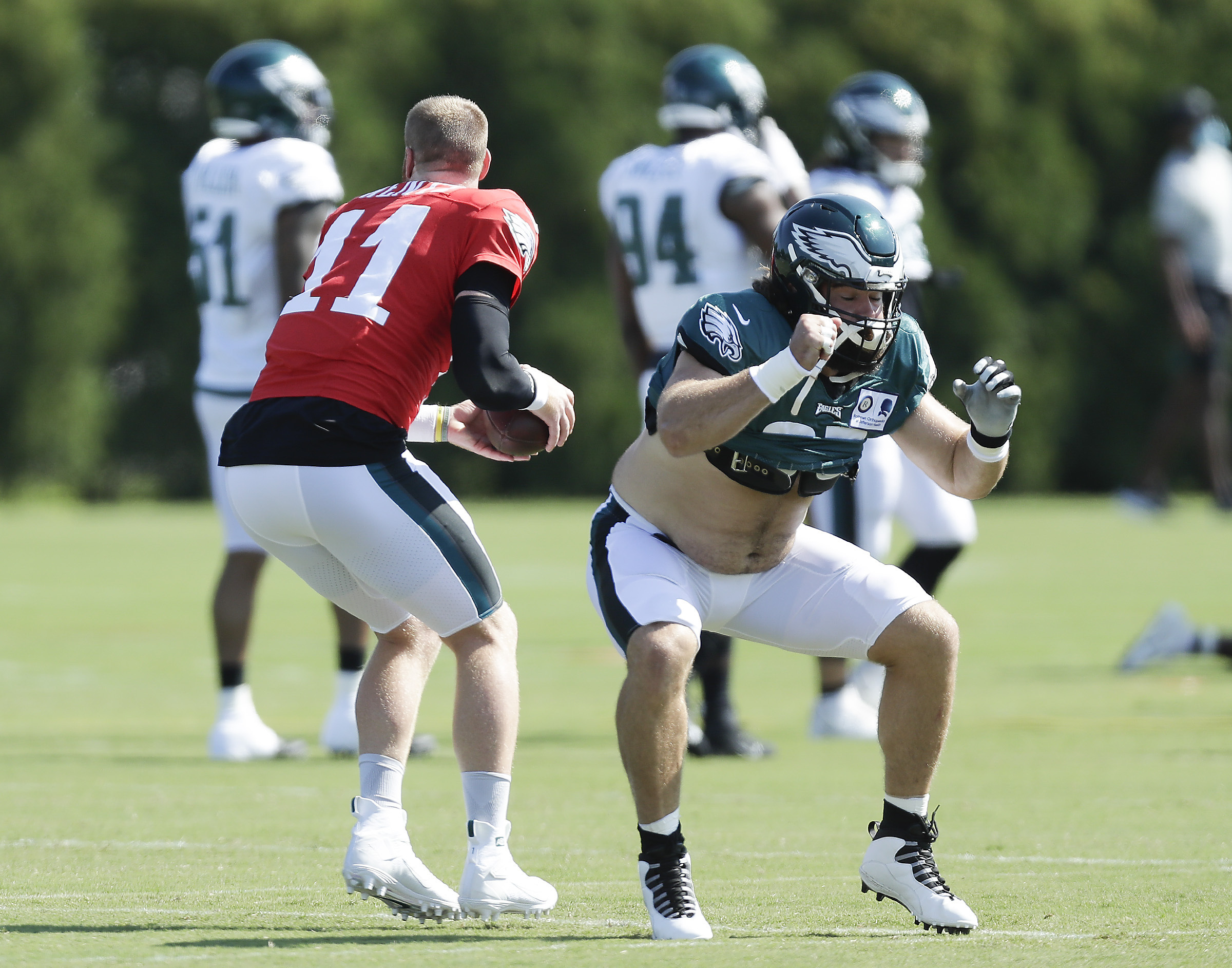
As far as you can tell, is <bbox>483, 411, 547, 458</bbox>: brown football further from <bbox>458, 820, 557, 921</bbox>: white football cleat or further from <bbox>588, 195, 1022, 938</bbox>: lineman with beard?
<bbox>458, 820, 557, 921</bbox>: white football cleat

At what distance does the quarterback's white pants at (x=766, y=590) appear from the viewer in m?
4.67

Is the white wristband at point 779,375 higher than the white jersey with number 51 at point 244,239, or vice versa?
the white wristband at point 779,375

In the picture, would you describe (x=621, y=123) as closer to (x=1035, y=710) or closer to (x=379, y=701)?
(x=1035, y=710)

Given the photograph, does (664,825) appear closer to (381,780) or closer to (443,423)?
(381,780)

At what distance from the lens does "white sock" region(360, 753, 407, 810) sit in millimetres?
4648

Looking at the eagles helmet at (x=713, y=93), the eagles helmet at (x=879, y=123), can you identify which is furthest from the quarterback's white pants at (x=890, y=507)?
the eagles helmet at (x=713, y=93)

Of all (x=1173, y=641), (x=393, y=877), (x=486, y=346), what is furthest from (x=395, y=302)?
(x=1173, y=641)

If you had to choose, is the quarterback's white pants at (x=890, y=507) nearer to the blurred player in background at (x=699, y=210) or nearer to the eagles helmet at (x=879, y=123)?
the blurred player in background at (x=699, y=210)

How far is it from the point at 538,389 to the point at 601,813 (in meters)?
2.02

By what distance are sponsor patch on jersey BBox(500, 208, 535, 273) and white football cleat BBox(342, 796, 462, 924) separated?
1.34m

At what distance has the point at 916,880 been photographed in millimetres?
4488

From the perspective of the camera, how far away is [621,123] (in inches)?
1243

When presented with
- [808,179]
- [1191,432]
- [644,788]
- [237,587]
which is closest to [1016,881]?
[644,788]

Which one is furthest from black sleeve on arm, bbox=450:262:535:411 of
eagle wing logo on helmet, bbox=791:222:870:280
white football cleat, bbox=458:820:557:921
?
white football cleat, bbox=458:820:557:921
